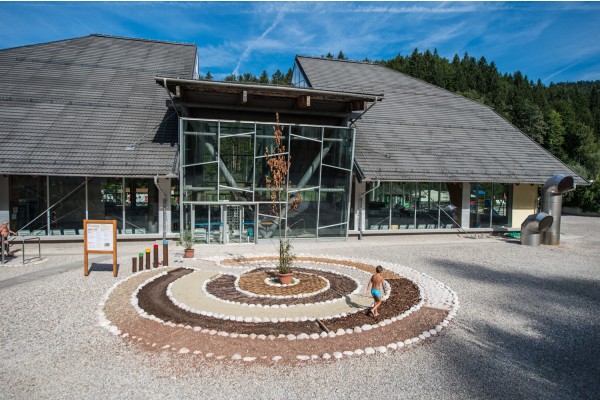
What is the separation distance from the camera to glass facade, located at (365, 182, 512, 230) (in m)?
20.5

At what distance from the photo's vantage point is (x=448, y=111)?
88.8 feet

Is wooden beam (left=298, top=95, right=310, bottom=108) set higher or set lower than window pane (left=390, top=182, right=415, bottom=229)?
higher

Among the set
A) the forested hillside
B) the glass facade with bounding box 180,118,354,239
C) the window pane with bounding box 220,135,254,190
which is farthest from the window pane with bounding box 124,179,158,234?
the forested hillside

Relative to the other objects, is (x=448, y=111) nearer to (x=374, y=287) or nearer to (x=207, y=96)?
(x=207, y=96)

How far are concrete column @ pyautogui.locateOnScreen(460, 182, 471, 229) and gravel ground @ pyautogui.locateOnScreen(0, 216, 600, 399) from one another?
949 cm

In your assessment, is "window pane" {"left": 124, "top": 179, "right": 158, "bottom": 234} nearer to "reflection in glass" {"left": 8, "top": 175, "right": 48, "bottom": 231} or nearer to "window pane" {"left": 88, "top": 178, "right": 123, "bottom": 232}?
"window pane" {"left": 88, "top": 178, "right": 123, "bottom": 232}

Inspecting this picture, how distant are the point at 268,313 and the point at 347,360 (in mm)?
2682

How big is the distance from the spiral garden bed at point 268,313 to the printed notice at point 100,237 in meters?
1.33

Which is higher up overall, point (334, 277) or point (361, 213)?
point (361, 213)

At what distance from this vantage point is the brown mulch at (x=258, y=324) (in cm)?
793

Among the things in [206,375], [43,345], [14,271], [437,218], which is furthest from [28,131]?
[437,218]

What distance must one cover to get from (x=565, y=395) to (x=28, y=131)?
67.6 feet

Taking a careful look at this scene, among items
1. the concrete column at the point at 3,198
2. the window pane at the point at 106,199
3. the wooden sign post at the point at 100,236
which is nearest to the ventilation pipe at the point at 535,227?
the wooden sign post at the point at 100,236

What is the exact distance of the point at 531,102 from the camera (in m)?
73.8
